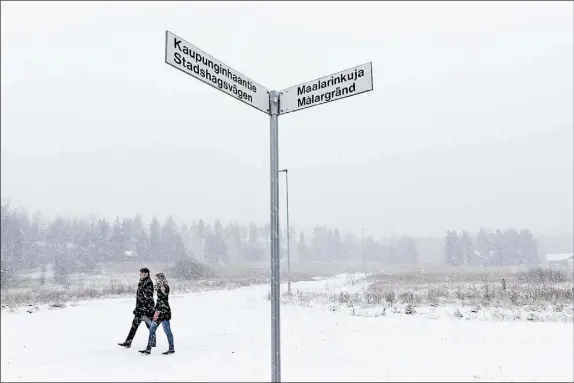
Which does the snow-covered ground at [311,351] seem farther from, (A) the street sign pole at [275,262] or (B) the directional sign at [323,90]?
(B) the directional sign at [323,90]

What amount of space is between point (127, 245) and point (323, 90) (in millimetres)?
103663

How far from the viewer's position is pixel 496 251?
119 meters

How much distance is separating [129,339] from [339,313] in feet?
28.9

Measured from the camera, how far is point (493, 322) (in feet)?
38.0

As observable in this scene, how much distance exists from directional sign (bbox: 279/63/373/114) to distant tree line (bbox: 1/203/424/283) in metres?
51.2

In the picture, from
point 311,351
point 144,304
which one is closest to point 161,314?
point 144,304

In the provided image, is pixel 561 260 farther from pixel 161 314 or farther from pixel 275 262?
pixel 275 262

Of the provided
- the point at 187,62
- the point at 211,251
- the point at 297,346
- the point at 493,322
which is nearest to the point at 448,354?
the point at 297,346

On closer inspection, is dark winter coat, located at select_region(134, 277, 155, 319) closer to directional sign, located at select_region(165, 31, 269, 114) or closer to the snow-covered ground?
the snow-covered ground

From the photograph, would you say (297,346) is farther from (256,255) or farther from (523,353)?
(256,255)

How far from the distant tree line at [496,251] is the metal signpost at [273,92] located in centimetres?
12648

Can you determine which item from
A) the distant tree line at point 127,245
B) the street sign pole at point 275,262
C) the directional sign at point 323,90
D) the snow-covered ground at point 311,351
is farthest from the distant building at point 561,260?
the street sign pole at point 275,262

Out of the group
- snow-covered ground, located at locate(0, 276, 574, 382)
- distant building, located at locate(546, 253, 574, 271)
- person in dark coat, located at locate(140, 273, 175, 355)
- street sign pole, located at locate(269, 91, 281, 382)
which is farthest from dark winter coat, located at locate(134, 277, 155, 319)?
distant building, located at locate(546, 253, 574, 271)

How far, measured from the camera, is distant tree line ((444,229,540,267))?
117m
